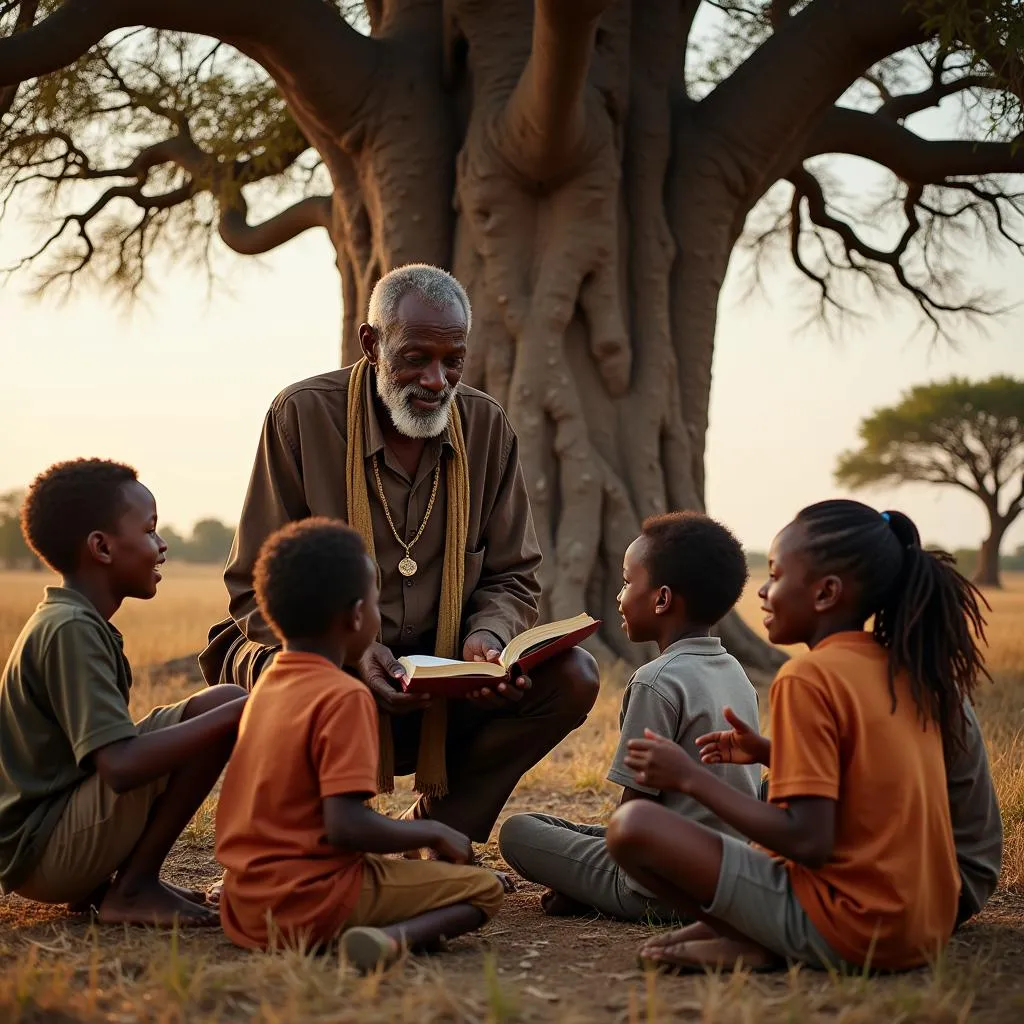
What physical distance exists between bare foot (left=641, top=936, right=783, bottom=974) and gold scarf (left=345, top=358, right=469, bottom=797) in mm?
1221

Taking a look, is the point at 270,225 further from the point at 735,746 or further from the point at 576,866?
the point at 735,746

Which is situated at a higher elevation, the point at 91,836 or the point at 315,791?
the point at 315,791

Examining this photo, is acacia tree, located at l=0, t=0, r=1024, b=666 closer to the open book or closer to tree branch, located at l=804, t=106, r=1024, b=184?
tree branch, located at l=804, t=106, r=1024, b=184

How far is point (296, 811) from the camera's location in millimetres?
2848

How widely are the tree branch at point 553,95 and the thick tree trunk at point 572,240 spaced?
2 centimetres

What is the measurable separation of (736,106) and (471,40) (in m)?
1.74

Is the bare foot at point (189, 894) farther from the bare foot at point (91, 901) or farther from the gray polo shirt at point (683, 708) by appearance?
the gray polo shirt at point (683, 708)

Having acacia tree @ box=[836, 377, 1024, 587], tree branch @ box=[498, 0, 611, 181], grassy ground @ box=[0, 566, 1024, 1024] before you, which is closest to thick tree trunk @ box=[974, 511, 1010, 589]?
acacia tree @ box=[836, 377, 1024, 587]

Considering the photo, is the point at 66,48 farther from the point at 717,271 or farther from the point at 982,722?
the point at 982,722

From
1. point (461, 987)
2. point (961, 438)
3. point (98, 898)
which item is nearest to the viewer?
point (461, 987)

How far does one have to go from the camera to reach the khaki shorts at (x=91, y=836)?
10.5 ft

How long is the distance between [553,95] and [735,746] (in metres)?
4.56

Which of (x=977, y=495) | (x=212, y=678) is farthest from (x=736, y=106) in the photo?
(x=977, y=495)

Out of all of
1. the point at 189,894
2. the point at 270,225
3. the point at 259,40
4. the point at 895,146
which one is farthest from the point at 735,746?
the point at 270,225
